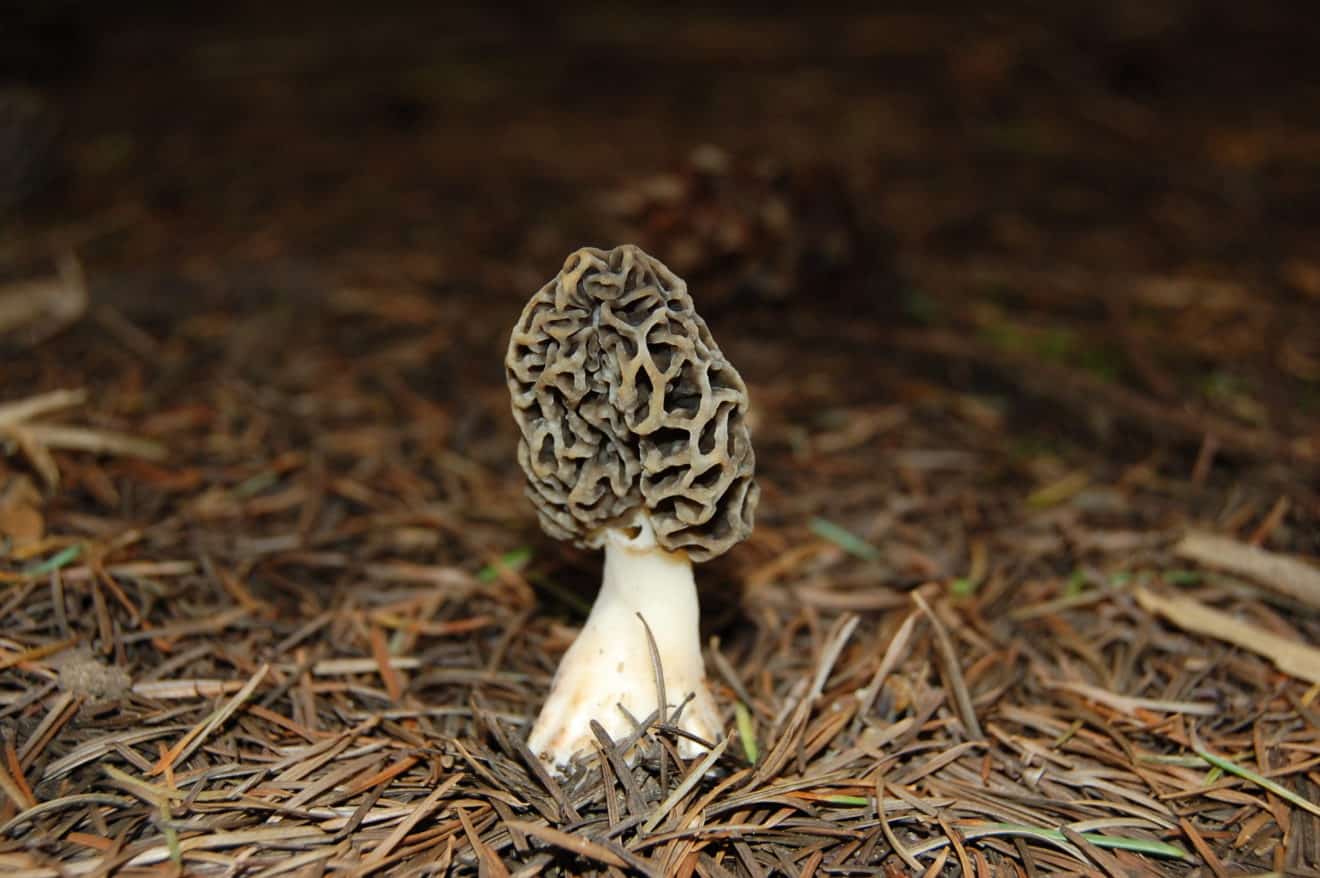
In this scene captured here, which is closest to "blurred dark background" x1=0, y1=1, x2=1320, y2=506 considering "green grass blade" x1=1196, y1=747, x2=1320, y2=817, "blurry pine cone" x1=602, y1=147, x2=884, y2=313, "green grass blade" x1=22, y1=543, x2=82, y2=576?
"blurry pine cone" x1=602, y1=147, x2=884, y2=313

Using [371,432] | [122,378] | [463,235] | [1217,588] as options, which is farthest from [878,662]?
[463,235]

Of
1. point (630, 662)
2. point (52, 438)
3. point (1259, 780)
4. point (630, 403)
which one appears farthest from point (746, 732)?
point (52, 438)

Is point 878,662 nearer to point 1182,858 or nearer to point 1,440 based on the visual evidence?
point 1182,858

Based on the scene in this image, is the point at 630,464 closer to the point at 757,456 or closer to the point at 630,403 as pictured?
the point at 630,403

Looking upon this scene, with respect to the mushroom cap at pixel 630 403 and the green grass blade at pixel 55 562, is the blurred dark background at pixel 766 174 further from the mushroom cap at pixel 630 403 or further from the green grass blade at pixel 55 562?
the mushroom cap at pixel 630 403

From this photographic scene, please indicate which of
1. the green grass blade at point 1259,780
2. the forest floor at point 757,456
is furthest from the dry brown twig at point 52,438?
the green grass blade at point 1259,780

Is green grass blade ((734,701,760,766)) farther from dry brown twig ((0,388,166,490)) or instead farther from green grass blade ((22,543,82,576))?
dry brown twig ((0,388,166,490))
